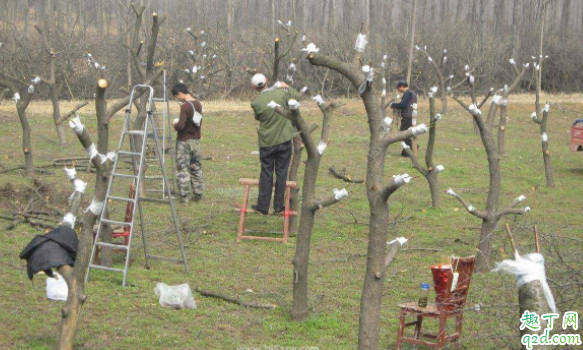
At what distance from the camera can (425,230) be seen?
9.95 metres

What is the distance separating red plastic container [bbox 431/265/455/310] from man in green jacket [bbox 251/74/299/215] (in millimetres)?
4070

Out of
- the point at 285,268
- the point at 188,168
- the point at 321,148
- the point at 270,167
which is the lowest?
the point at 285,268

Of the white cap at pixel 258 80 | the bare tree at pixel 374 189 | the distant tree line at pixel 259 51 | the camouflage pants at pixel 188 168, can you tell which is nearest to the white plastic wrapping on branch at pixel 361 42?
the bare tree at pixel 374 189

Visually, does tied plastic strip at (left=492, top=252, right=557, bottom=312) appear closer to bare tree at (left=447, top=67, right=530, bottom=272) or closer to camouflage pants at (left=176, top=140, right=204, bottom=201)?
bare tree at (left=447, top=67, right=530, bottom=272)

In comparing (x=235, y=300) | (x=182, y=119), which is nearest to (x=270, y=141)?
(x=182, y=119)

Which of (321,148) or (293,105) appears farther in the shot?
(321,148)

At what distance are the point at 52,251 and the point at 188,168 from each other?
5.70 meters

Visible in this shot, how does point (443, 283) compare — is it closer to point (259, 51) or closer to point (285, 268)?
point (285, 268)

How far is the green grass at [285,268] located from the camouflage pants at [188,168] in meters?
0.23

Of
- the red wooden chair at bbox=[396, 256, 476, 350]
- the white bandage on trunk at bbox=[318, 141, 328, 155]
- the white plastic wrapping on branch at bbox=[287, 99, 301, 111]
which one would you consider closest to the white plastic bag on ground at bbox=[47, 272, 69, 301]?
the white bandage on trunk at bbox=[318, 141, 328, 155]

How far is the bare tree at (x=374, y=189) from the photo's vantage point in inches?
180

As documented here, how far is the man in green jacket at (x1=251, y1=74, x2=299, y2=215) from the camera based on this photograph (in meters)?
9.39

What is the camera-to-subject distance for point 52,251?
5.30m

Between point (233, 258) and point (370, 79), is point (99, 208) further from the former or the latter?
point (233, 258)
